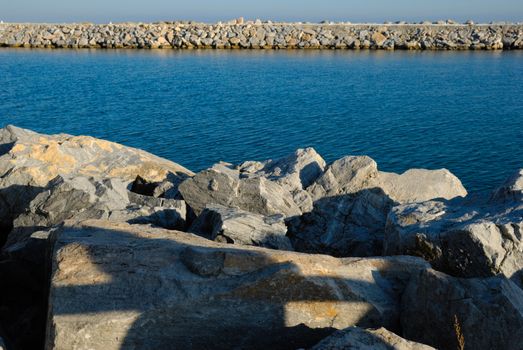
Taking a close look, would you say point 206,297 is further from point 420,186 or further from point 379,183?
point 420,186

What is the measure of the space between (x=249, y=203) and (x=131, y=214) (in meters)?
3.32

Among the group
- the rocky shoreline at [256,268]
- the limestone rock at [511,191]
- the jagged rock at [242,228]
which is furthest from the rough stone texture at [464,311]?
the jagged rock at [242,228]

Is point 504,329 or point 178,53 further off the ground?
point 178,53

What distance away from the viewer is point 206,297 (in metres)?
8.45

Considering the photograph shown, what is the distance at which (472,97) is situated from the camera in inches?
1809

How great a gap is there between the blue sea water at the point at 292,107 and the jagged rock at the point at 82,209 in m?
15.1

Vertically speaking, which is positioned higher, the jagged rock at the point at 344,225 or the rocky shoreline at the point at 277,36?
the rocky shoreline at the point at 277,36

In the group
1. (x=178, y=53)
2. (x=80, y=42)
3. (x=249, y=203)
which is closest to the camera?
(x=249, y=203)

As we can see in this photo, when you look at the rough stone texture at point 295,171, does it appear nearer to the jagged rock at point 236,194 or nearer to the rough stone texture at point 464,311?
the jagged rock at point 236,194

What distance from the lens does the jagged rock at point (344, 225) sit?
546 inches

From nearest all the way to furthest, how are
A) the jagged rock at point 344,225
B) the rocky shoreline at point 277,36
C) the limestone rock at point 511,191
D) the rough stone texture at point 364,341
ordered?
the rough stone texture at point 364,341 < the limestone rock at point 511,191 < the jagged rock at point 344,225 < the rocky shoreline at point 277,36

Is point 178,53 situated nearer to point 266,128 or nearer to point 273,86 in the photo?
point 273,86

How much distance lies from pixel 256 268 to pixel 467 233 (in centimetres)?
432

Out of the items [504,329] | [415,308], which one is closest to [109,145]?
[415,308]
